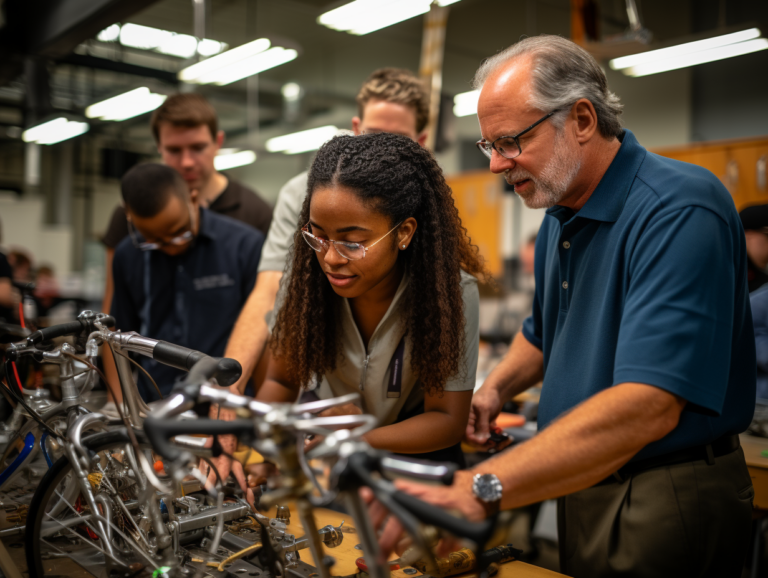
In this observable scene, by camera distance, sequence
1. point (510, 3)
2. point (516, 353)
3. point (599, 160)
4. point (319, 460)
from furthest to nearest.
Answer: point (510, 3), point (516, 353), point (599, 160), point (319, 460)

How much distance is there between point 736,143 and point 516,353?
489cm

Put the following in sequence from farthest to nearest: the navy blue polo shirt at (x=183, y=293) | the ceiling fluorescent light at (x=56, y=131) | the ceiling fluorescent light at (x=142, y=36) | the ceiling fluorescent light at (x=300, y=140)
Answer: the ceiling fluorescent light at (x=300, y=140)
the ceiling fluorescent light at (x=56, y=131)
the ceiling fluorescent light at (x=142, y=36)
the navy blue polo shirt at (x=183, y=293)

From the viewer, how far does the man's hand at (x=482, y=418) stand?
62.8 inches

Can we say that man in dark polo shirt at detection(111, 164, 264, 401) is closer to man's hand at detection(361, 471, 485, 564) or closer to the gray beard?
the gray beard

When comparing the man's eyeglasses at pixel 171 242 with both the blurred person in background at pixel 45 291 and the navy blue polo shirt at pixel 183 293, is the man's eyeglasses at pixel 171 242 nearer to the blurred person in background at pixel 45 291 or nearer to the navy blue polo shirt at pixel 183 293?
the navy blue polo shirt at pixel 183 293

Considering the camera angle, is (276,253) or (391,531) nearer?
(391,531)

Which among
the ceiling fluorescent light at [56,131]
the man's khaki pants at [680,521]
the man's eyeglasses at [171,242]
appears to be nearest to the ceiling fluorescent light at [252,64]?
the man's eyeglasses at [171,242]

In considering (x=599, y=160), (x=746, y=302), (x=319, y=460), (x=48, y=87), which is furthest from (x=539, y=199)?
(x=48, y=87)

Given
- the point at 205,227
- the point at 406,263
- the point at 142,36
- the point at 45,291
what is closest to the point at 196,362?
the point at 406,263

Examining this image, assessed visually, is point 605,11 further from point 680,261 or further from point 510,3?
point 680,261

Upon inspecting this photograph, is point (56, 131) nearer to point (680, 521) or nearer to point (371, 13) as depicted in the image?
point (371, 13)

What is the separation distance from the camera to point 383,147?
1.34 m

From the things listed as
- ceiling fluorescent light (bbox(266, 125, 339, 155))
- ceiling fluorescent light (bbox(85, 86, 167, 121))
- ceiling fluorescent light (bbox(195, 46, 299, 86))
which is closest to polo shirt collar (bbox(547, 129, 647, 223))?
ceiling fluorescent light (bbox(195, 46, 299, 86))

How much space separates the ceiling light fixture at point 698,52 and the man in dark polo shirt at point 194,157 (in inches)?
127
